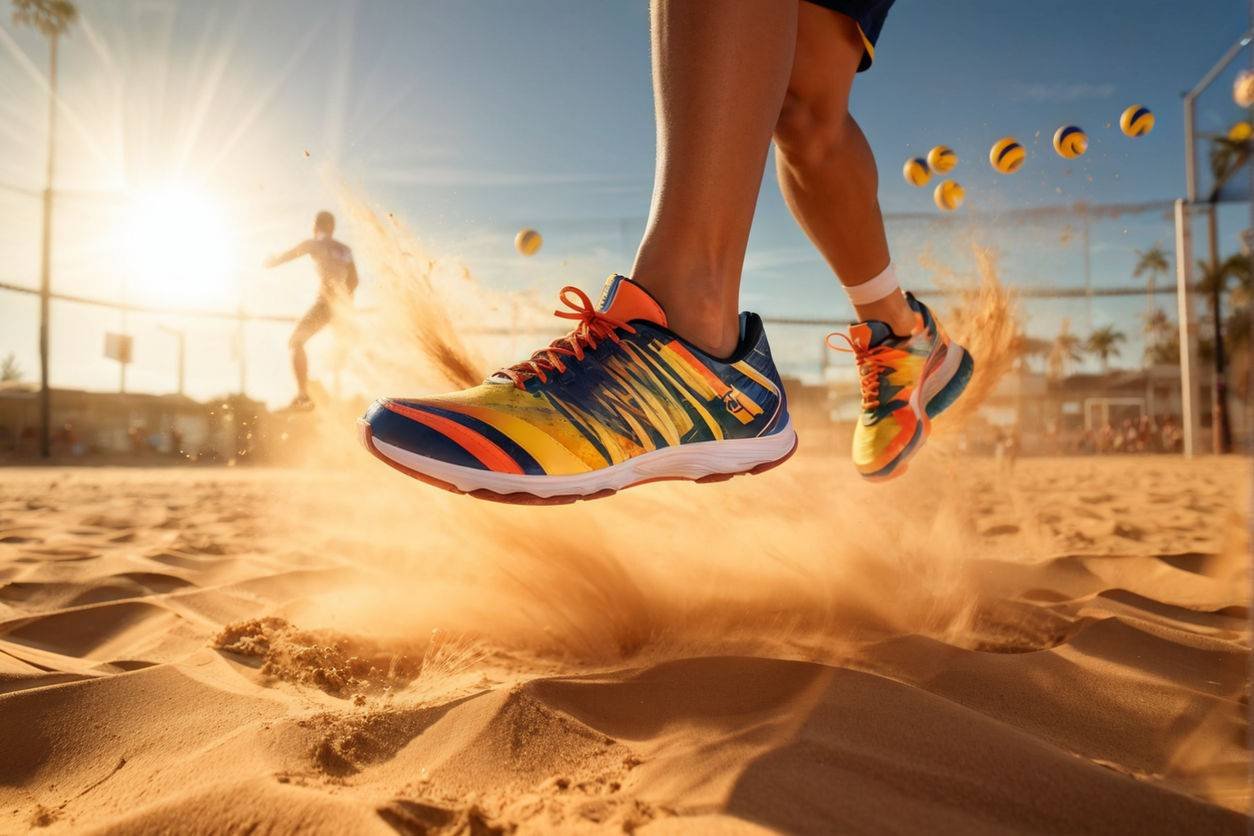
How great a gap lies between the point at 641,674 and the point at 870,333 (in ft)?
3.49

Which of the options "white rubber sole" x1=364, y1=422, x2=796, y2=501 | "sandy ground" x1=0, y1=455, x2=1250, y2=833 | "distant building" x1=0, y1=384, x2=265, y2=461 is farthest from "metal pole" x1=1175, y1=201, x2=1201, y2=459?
"distant building" x1=0, y1=384, x2=265, y2=461

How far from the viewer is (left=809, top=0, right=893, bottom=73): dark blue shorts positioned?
1.49 m

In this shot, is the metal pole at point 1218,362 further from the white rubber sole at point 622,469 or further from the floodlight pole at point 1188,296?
the white rubber sole at point 622,469

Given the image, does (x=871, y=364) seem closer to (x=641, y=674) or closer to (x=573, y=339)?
(x=573, y=339)

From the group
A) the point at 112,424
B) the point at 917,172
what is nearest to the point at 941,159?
the point at 917,172

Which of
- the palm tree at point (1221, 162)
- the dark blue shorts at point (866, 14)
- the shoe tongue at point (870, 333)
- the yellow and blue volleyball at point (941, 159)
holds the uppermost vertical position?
the palm tree at point (1221, 162)

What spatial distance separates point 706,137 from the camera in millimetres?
1137

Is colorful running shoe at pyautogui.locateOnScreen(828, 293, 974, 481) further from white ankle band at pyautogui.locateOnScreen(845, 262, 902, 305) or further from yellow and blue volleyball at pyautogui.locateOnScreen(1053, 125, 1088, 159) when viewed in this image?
yellow and blue volleyball at pyautogui.locateOnScreen(1053, 125, 1088, 159)

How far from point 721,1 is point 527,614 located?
1.15 metres

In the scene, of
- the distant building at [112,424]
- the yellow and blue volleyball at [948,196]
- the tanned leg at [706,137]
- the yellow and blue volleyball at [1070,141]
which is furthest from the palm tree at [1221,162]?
the distant building at [112,424]

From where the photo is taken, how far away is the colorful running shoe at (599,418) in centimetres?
108

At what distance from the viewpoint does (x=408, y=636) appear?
5.02ft

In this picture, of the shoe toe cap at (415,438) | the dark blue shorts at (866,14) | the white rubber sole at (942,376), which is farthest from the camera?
the white rubber sole at (942,376)

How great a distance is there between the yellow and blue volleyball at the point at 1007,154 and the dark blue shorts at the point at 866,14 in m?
2.88
